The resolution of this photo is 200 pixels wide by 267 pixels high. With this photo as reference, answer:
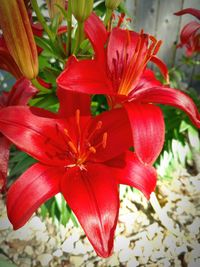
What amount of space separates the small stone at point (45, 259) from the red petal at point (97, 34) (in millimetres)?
921

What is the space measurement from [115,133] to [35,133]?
15 centimetres

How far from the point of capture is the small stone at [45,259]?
51.6 inches

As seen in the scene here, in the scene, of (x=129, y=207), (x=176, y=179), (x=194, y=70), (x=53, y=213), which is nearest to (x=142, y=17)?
(x=194, y=70)

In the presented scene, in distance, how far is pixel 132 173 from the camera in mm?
637

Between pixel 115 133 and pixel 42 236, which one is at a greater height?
pixel 115 133

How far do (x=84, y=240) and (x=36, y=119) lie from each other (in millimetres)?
875

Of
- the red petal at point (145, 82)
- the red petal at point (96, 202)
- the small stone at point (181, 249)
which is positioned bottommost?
the small stone at point (181, 249)

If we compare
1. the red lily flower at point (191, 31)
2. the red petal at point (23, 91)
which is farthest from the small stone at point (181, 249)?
the red petal at point (23, 91)

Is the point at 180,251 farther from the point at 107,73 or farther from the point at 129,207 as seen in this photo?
the point at 107,73

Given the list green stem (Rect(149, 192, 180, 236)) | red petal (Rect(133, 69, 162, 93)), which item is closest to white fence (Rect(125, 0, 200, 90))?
green stem (Rect(149, 192, 180, 236))

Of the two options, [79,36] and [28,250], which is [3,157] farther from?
[28,250]

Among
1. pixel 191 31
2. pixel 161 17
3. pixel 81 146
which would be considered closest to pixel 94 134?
pixel 81 146

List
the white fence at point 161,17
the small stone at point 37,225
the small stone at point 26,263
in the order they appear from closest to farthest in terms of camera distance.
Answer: the small stone at point 26,263 → the small stone at point 37,225 → the white fence at point 161,17

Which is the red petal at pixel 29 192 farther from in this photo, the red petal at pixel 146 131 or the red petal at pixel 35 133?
the red petal at pixel 146 131
